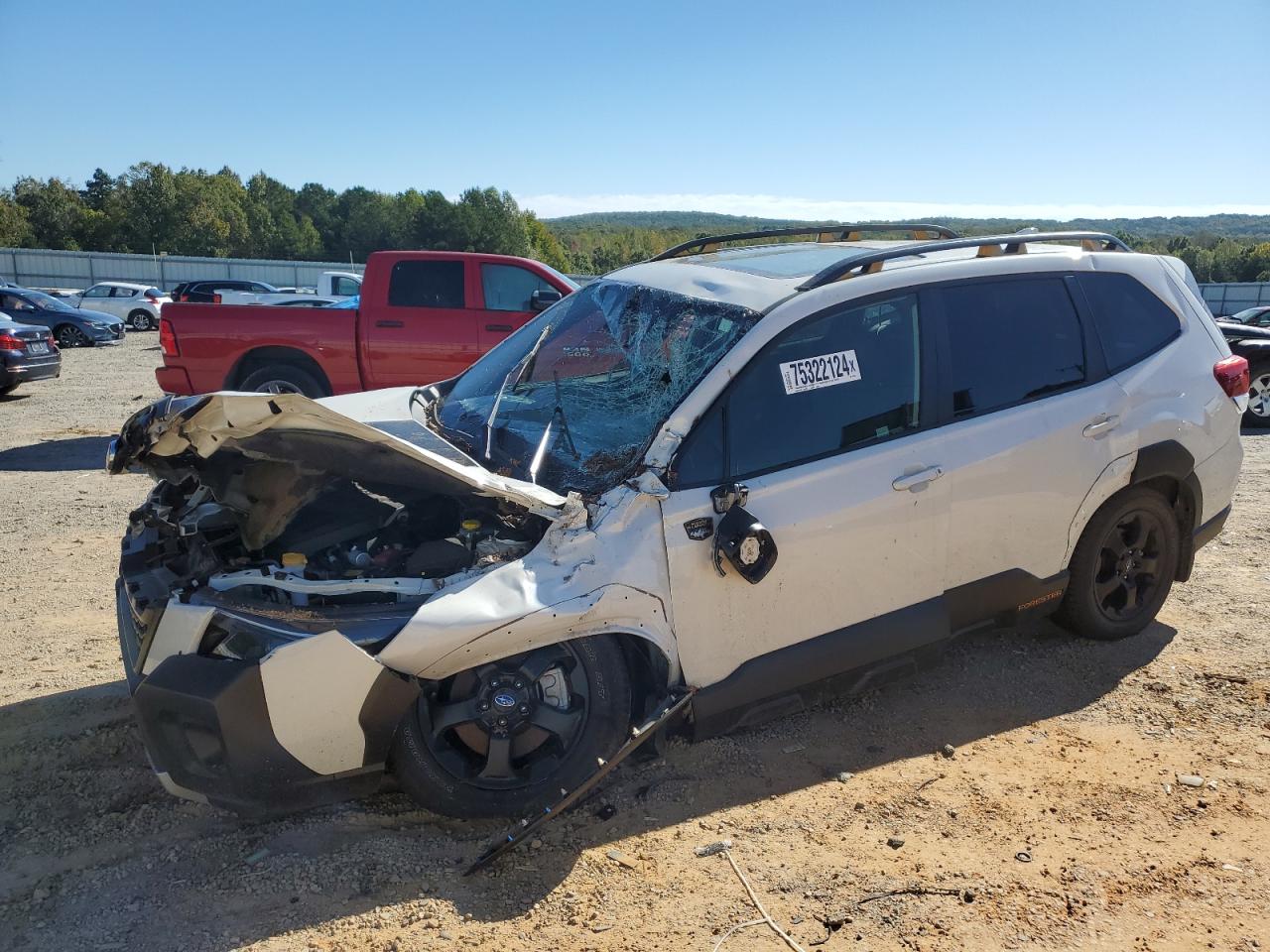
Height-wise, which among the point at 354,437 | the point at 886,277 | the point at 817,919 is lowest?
the point at 817,919

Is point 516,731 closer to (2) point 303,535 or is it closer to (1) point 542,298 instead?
(2) point 303,535

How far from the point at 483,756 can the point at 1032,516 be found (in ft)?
7.95

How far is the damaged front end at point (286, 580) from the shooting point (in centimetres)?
284

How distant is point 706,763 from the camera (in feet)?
11.9

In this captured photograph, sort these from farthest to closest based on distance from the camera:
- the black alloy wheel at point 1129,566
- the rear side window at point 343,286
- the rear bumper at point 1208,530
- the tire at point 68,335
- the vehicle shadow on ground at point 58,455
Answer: the rear side window at point 343,286 < the tire at point 68,335 < the vehicle shadow on ground at point 58,455 < the rear bumper at point 1208,530 < the black alloy wheel at point 1129,566

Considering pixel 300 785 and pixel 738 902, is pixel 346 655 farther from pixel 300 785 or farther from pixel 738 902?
pixel 738 902

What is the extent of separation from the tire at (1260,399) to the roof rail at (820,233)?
9470 millimetres

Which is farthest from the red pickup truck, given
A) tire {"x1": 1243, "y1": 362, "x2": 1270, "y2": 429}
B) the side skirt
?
tire {"x1": 1243, "y1": 362, "x2": 1270, "y2": 429}

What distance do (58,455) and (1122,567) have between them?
32.0 feet

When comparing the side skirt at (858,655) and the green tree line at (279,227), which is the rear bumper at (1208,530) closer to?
the side skirt at (858,655)

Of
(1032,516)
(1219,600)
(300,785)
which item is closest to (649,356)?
(1032,516)

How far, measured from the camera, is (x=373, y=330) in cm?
966

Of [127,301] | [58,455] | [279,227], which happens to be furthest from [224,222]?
[58,455]

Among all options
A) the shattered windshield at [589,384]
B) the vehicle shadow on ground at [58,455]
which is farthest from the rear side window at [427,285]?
the shattered windshield at [589,384]
